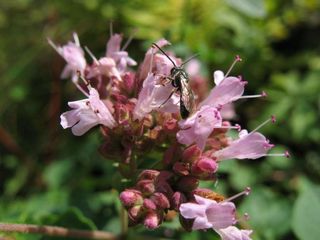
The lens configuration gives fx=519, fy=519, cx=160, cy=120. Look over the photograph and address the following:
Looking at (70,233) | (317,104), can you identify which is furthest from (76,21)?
(70,233)

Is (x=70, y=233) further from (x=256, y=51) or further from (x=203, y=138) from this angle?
(x=256, y=51)

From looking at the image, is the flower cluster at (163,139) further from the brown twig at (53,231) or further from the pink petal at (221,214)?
the brown twig at (53,231)

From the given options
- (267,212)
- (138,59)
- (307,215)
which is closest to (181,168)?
(307,215)

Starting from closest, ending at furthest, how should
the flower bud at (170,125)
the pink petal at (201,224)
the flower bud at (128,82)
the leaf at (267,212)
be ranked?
the pink petal at (201,224) → the flower bud at (170,125) → the flower bud at (128,82) → the leaf at (267,212)

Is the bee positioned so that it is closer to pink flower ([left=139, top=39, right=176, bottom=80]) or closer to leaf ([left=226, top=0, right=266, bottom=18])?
pink flower ([left=139, top=39, right=176, bottom=80])

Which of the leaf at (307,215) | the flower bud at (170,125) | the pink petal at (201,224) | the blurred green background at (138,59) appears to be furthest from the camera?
the blurred green background at (138,59)

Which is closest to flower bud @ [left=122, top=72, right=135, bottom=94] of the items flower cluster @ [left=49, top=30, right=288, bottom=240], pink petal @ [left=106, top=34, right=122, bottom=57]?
flower cluster @ [left=49, top=30, right=288, bottom=240]

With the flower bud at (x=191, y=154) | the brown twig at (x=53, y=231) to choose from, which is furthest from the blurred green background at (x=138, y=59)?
the flower bud at (x=191, y=154)
